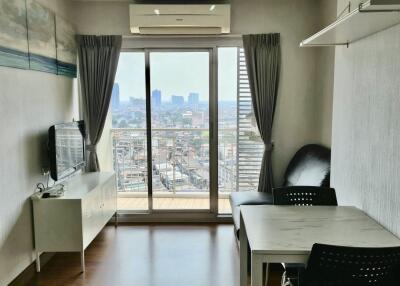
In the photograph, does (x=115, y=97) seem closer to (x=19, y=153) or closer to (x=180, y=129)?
(x=180, y=129)

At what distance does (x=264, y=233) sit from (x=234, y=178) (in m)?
2.87

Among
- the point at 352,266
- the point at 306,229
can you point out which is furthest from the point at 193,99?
the point at 352,266

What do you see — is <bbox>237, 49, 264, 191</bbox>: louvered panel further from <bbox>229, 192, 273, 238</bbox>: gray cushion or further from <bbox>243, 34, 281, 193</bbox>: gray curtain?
<bbox>229, 192, 273, 238</bbox>: gray cushion

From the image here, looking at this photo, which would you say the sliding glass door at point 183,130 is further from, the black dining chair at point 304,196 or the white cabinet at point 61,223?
the black dining chair at point 304,196

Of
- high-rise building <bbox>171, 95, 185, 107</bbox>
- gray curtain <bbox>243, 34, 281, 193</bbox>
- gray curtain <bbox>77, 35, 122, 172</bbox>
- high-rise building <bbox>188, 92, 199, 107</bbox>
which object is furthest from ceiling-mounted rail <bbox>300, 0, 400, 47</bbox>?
gray curtain <bbox>77, 35, 122, 172</bbox>

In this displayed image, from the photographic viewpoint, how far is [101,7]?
4.47 meters

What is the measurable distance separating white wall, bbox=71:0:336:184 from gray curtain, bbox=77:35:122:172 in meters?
0.16

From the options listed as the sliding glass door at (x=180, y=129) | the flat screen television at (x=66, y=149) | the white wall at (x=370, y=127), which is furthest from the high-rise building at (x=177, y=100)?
the white wall at (x=370, y=127)

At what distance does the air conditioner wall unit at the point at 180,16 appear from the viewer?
4180mm

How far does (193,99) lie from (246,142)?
0.86 m

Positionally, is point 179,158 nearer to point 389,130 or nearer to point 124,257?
point 124,257

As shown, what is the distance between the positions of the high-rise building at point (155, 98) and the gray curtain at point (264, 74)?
3.75 feet

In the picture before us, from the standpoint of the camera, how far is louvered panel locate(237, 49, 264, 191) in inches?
181

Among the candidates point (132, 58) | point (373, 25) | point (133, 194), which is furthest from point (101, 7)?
point (373, 25)
